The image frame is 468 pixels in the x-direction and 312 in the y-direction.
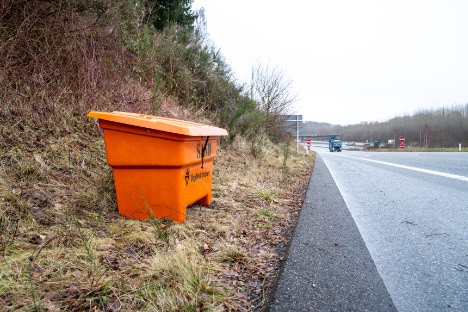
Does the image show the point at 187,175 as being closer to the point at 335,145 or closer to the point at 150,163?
the point at 150,163

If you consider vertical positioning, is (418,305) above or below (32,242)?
below

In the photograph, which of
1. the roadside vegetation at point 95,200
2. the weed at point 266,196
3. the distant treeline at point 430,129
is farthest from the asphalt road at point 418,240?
the distant treeline at point 430,129

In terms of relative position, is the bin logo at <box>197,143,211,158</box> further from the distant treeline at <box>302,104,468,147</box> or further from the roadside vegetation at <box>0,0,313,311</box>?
the distant treeline at <box>302,104,468,147</box>

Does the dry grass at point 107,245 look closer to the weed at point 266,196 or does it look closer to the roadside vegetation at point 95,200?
the roadside vegetation at point 95,200

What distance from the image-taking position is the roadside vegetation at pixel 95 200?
5.44 ft

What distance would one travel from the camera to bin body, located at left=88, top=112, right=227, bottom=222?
2.81 m

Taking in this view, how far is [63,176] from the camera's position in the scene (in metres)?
3.45

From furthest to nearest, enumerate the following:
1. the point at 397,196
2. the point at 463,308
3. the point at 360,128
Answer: the point at 360,128, the point at 397,196, the point at 463,308

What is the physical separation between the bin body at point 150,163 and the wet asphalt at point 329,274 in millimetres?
1162

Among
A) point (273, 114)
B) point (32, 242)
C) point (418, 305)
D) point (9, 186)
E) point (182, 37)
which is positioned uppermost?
point (182, 37)

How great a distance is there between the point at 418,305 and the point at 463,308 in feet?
0.69

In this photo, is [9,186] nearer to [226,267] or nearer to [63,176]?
[63,176]

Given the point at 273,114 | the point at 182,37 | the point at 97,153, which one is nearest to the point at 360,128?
the point at 273,114

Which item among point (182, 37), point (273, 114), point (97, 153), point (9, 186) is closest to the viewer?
point (9, 186)
